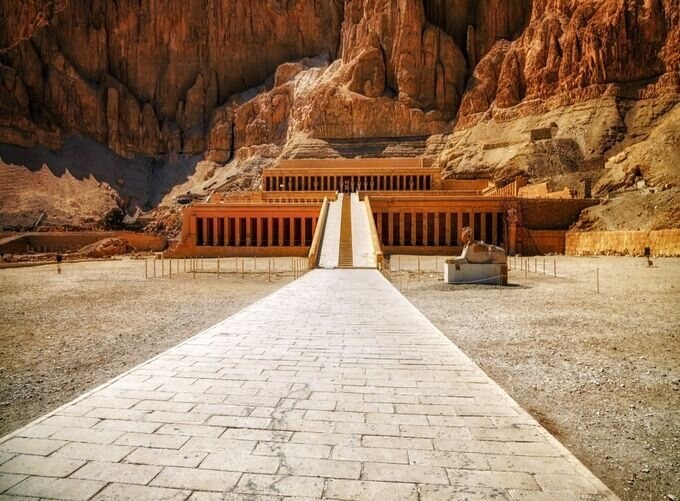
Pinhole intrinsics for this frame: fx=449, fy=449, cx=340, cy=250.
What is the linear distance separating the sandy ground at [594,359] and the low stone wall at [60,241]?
1535 inches

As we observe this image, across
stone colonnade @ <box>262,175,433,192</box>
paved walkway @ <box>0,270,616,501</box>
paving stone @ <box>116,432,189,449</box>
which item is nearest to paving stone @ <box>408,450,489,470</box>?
paved walkway @ <box>0,270,616,501</box>

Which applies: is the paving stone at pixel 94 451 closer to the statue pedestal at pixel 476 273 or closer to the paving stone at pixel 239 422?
the paving stone at pixel 239 422

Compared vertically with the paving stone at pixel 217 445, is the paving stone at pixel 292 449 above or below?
below

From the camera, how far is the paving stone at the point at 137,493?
10.1 feet

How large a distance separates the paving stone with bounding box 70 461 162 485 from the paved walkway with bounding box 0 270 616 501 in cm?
1

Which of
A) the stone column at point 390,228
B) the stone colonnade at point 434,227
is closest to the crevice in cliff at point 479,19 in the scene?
the stone colonnade at point 434,227

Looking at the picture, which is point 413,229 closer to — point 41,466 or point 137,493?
point 41,466

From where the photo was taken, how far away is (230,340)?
7.56 metres

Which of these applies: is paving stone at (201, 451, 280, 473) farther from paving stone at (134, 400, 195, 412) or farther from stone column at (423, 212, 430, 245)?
stone column at (423, 212, 430, 245)

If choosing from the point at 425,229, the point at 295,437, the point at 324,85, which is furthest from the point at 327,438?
the point at 324,85

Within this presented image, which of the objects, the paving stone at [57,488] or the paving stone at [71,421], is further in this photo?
the paving stone at [71,421]

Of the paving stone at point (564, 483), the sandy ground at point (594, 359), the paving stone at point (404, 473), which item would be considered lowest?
the sandy ground at point (594, 359)

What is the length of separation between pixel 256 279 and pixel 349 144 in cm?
5439

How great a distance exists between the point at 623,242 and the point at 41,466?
29.8m
